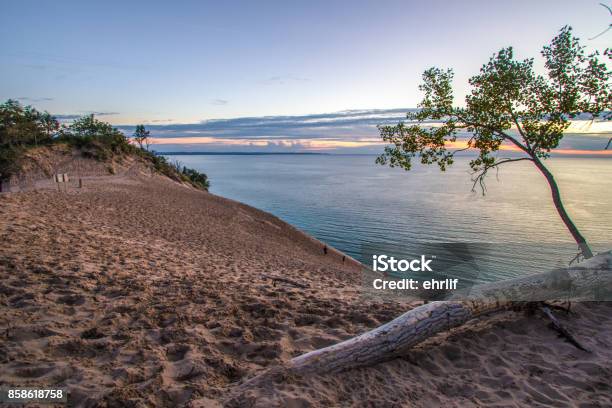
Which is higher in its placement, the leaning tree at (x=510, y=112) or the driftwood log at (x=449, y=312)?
the leaning tree at (x=510, y=112)

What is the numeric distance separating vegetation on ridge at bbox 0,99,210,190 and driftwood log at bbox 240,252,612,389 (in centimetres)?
4305

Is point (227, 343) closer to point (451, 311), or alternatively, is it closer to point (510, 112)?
point (451, 311)

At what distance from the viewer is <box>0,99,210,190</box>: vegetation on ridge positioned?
35.2m

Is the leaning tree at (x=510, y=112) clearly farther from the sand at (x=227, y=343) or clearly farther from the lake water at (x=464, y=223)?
the lake water at (x=464, y=223)

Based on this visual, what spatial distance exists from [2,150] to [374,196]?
191ft

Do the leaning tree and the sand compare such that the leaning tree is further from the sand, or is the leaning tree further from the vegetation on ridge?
the vegetation on ridge

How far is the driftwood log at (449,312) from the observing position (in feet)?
14.5

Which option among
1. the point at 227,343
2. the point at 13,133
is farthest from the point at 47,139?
the point at 227,343

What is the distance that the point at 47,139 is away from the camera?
151ft

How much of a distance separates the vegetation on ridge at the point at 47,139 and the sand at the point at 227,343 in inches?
1349

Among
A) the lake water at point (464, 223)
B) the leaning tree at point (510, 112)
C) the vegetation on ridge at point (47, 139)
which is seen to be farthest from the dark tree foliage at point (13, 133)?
the leaning tree at point (510, 112)

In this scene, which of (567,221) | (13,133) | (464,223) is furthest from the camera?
(464,223)

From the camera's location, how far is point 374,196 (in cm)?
6925

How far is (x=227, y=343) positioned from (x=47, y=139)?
2176 inches
